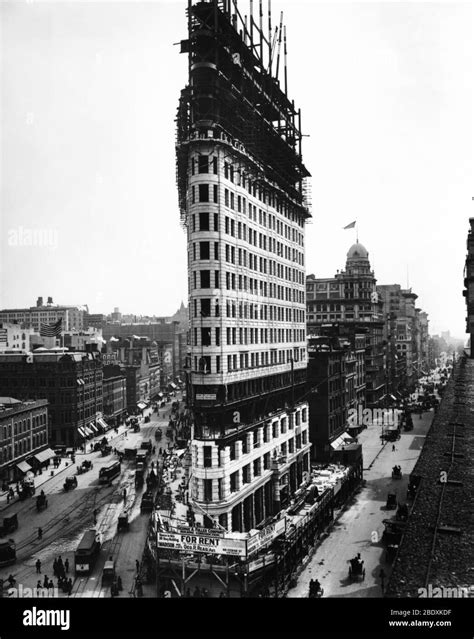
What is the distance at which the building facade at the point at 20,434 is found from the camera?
236 ft

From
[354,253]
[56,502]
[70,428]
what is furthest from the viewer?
[354,253]

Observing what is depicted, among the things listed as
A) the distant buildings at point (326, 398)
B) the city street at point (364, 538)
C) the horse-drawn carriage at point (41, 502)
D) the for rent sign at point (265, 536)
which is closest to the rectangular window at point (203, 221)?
the for rent sign at point (265, 536)

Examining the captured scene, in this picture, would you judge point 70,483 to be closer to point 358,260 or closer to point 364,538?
point 364,538

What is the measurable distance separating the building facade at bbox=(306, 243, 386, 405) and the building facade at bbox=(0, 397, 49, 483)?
61519 mm

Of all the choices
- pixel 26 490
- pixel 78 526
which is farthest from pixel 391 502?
pixel 26 490

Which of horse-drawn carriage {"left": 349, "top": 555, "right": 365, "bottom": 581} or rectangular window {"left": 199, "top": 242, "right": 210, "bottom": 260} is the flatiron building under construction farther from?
horse-drawn carriage {"left": 349, "top": 555, "right": 365, "bottom": 581}

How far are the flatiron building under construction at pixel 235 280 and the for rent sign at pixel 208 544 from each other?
374 inches

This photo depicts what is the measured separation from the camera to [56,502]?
204 feet

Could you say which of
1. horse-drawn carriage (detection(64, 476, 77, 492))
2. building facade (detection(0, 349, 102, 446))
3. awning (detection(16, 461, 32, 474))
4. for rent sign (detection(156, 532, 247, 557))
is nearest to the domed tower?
building facade (detection(0, 349, 102, 446))
